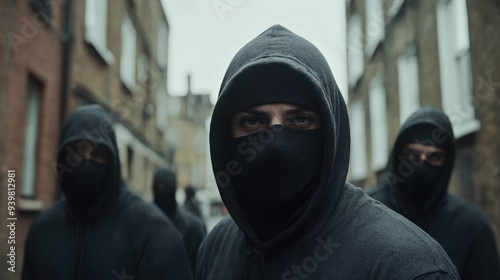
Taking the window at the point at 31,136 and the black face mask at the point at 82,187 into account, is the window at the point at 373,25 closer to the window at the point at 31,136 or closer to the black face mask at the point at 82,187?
the window at the point at 31,136

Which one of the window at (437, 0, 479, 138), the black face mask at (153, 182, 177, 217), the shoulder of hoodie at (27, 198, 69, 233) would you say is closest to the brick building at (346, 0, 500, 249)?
the window at (437, 0, 479, 138)

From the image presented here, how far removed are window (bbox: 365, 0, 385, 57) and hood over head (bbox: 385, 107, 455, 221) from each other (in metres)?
11.0

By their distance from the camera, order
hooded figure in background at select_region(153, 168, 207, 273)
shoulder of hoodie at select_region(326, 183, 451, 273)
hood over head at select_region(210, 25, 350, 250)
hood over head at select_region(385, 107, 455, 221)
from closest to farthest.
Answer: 1. shoulder of hoodie at select_region(326, 183, 451, 273)
2. hood over head at select_region(210, 25, 350, 250)
3. hood over head at select_region(385, 107, 455, 221)
4. hooded figure in background at select_region(153, 168, 207, 273)

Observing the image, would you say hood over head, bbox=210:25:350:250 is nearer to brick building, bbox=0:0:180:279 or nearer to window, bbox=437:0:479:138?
brick building, bbox=0:0:180:279

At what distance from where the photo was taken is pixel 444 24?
9852 mm

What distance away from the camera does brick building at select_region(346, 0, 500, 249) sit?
718cm

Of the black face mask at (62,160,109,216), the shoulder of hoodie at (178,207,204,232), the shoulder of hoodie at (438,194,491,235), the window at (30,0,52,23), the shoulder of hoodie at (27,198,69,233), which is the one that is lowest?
the shoulder of hoodie at (178,207,204,232)

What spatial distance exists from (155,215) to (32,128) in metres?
5.75

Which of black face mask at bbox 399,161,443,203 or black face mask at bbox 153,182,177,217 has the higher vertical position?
black face mask at bbox 399,161,443,203

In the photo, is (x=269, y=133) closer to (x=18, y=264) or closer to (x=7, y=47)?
(x=7, y=47)

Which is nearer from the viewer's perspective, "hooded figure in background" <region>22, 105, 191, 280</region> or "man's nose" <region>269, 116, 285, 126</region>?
"man's nose" <region>269, 116, 285, 126</region>

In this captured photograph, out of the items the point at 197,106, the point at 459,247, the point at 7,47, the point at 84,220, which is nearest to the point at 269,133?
the point at 84,220

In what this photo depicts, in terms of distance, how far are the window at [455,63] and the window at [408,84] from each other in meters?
2.17

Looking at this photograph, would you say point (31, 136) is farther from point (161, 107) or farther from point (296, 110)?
point (161, 107)
